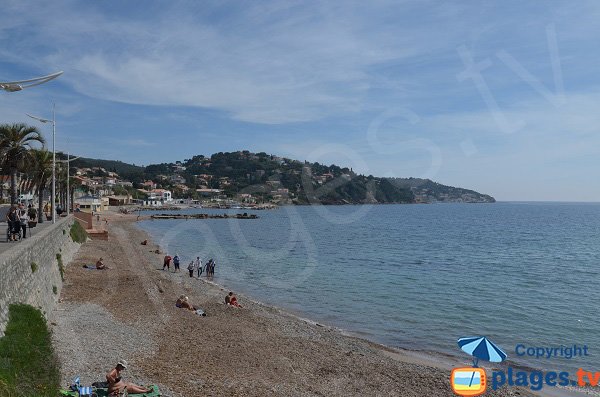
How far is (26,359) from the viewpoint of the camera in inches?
350

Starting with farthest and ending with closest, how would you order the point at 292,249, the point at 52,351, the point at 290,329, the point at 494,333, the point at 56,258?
the point at 292,249, the point at 56,258, the point at 494,333, the point at 290,329, the point at 52,351

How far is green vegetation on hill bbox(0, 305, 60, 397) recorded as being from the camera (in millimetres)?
7617

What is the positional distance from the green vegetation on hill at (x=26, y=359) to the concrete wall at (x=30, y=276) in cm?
31

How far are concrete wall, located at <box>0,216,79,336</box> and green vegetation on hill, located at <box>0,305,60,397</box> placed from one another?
0.31 m

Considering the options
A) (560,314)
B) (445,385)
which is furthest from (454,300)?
(445,385)

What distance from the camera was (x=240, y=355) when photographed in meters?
13.7

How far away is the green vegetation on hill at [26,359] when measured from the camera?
7.62 meters

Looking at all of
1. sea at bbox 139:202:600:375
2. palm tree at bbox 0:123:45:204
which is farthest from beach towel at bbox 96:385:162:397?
palm tree at bbox 0:123:45:204

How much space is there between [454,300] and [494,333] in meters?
6.87

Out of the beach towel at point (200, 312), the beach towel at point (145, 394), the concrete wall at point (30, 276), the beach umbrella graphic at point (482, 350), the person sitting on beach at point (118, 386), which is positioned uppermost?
the concrete wall at point (30, 276)

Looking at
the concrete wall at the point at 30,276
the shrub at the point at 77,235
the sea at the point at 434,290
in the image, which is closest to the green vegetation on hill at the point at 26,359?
the concrete wall at the point at 30,276

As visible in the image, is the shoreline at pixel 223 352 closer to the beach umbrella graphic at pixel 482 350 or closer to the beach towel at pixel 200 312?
the beach towel at pixel 200 312

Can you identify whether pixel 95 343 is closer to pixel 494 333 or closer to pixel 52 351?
pixel 52 351

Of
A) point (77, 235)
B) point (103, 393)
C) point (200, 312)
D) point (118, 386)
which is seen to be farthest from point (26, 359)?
point (77, 235)
